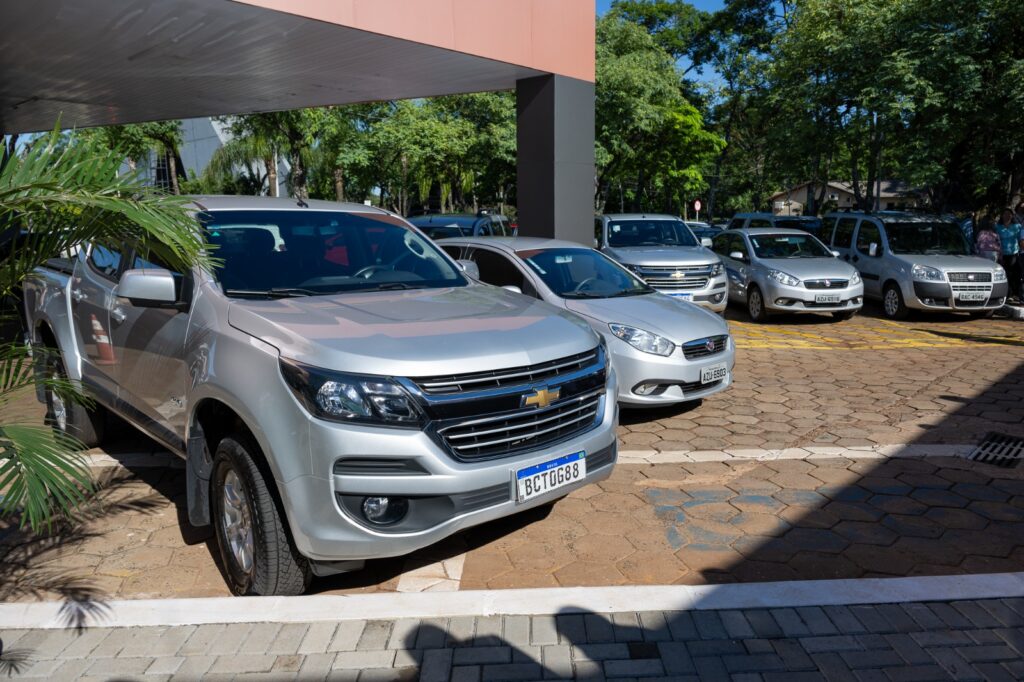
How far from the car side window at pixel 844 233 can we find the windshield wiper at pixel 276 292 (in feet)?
40.6

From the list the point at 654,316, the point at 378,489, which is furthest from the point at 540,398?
the point at 654,316

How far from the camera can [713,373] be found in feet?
21.6

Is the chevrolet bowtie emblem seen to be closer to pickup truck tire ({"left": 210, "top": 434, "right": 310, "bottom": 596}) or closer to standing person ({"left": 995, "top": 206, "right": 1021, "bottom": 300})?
pickup truck tire ({"left": 210, "top": 434, "right": 310, "bottom": 596})

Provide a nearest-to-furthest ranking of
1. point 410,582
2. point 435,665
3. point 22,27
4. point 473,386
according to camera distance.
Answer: point 435,665 < point 473,386 < point 410,582 < point 22,27

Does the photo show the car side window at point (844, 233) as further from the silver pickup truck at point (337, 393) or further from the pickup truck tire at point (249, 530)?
A: the pickup truck tire at point (249, 530)

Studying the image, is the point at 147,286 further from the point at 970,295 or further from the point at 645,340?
the point at 970,295

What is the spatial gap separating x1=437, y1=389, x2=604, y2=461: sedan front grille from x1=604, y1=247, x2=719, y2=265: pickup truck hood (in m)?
7.83

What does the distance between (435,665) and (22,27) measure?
8998 millimetres

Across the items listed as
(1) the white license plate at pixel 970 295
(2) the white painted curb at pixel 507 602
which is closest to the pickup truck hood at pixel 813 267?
(1) the white license plate at pixel 970 295

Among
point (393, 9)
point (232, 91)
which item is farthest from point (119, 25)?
point (232, 91)

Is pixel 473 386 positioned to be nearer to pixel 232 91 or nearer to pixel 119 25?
pixel 119 25

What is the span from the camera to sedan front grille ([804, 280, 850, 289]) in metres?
12.1

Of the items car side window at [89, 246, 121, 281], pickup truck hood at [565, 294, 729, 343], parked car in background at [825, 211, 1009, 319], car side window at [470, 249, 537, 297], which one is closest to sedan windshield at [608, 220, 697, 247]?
parked car in background at [825, 211, 1009, 319]

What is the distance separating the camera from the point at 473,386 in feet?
11.0
